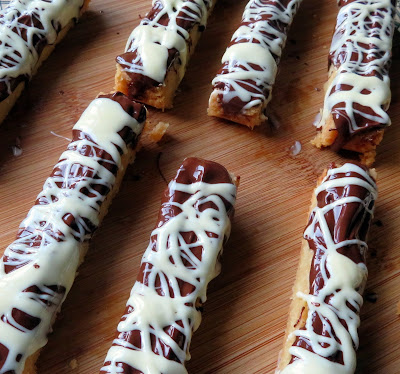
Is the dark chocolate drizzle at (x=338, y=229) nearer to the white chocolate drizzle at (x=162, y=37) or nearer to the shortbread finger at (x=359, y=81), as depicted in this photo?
the shortbread finger at (x=359, y=81)

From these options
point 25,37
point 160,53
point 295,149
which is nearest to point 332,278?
point 295,149

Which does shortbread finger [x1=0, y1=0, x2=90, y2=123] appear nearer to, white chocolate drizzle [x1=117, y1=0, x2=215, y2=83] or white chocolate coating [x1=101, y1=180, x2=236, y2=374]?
white chocolate drizzle [x1=117, y1=0, x2=215, y2=83]

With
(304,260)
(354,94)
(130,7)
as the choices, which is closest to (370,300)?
(304,260)

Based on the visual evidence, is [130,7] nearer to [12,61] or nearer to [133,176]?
[12,61]

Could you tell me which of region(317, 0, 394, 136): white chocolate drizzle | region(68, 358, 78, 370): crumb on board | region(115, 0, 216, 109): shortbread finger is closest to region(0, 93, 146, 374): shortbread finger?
region(68, 358, 78, 370): crumb on board

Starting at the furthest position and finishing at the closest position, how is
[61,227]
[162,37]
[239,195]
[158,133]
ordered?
[162,37] < [158,133] < [239,195] < [61,227]

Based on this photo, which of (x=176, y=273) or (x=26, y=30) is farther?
(x=26, y=30)

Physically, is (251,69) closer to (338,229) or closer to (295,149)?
(295,149)
